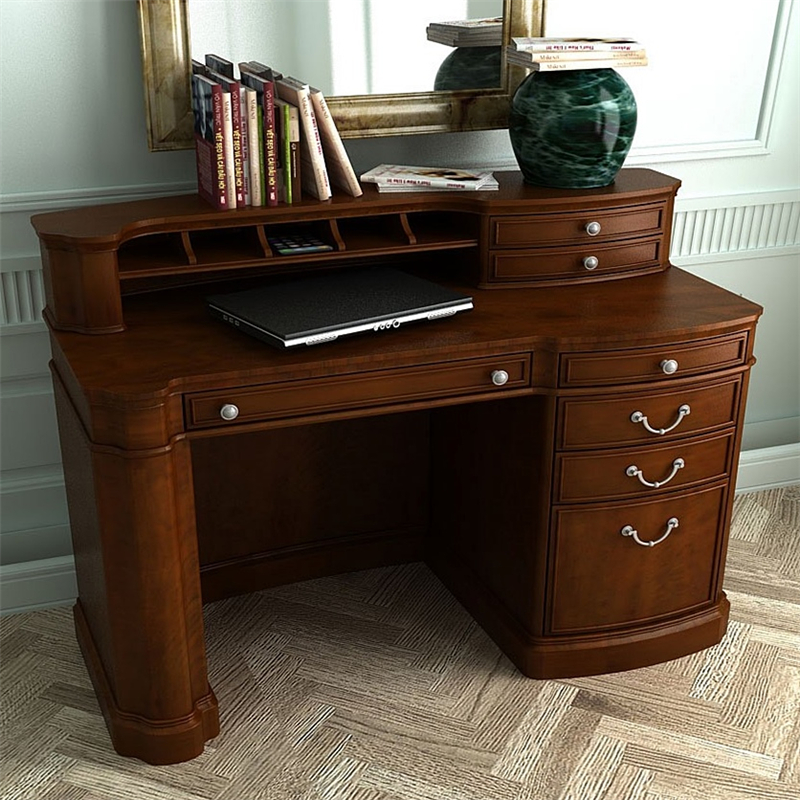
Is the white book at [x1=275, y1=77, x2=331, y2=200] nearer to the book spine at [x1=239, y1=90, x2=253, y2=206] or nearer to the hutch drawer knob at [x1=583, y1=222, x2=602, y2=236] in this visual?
the book spine at [x1=239, y1=90, x2=253, y2=206]

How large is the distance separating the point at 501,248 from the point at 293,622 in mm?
999

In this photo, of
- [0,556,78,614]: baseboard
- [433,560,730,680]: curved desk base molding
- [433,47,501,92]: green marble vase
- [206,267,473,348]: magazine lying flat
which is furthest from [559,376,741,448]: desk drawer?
[0,556,78,614]: baseboard

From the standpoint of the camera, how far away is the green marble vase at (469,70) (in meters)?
2.40

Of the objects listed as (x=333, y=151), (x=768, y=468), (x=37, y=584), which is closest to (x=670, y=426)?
(x=333, y=151)

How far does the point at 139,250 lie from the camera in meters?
2.16

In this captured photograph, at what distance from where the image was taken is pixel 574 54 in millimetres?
2193

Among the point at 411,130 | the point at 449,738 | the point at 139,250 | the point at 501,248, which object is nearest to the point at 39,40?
the point at 139,250

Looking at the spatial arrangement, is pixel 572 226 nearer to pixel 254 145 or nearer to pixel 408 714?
pixel 254 145

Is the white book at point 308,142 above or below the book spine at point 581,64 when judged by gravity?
below

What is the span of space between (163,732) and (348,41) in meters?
1.46

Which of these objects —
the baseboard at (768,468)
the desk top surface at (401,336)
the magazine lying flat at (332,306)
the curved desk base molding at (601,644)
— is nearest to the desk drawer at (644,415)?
the desk top surface at (401,336)

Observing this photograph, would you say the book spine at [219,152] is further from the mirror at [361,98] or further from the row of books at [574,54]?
the row of books at [574,54]

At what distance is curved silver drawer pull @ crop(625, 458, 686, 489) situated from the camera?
2.16 m

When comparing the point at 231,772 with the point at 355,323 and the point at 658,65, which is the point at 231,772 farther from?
the point at 658,65
